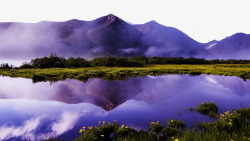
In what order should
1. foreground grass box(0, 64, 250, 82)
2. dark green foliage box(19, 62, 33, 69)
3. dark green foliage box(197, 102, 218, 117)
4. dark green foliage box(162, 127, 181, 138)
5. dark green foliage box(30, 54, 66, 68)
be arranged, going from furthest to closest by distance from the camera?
dark green foliage box(30, 54, 66, 68) < dark green foliage box(19, 62, 33, 69) < foreground grass box(0, 64, 250, 82) < dark green foliage box(197, 102, 218, 117) < dark green foliage box(162, 127, 181, 138)

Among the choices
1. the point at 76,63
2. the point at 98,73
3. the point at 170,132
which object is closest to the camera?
the point at 170,132

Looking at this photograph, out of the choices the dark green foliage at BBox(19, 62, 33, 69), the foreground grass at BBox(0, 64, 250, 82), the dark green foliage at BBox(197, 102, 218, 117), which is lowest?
the dark green foliage at BBox(197, 102, 218, 117)

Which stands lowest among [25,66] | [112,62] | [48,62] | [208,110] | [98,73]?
[208,110]

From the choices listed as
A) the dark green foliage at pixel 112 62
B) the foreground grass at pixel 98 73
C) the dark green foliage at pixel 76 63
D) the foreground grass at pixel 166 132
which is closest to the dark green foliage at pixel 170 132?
the foreground grass at pixel 166 132

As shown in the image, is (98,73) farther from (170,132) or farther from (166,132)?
(170,132)

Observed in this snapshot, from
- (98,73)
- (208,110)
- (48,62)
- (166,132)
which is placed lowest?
(208,110)

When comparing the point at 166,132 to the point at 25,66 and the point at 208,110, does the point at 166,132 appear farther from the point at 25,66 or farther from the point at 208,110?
the point at 25,66

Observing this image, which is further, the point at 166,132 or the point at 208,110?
the point at 208,110

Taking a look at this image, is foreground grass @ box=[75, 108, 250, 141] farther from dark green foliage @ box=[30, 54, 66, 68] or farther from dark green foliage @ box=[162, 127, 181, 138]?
dark green foliage @ box=[30, 54, 66, 68]

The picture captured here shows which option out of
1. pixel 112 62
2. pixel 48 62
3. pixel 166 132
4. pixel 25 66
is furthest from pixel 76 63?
pixel 166 132

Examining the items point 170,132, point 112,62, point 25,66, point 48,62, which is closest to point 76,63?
point 48,62

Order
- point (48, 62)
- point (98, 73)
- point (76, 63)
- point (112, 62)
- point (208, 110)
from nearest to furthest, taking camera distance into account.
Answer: point (208, 110), point (98, 73), point (48, 62), point (76, 63), point (112, 62)

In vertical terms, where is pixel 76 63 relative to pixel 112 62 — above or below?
below

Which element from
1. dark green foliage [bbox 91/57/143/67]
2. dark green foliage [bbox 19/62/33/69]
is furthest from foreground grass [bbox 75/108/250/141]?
dark green foliage [bbox 91/57/143/67]
